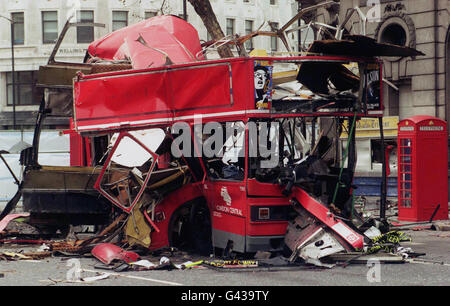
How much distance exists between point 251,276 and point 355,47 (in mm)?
3605

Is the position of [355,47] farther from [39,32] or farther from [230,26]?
[230,26]

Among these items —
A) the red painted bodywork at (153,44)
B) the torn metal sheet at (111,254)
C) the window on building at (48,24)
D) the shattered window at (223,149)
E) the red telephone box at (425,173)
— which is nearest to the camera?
the torn metal sheet at (111,254)

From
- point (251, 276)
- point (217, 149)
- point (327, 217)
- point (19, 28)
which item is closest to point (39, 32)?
point (19, 28)

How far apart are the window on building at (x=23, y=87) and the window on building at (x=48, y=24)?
2.36m

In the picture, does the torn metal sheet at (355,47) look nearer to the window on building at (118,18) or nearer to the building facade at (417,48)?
the building facade at (417,48)

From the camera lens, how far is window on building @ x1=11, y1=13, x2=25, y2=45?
50438mm

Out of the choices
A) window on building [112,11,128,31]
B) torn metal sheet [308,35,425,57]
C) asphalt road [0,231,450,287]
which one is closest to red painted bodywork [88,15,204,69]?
torn metal sheet [308,35,425,57]

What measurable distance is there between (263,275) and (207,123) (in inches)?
97.0

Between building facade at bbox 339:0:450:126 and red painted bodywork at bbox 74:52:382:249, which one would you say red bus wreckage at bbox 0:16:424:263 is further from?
building facade at bbox 339:0:450:126

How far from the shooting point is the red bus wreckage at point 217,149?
10688mm

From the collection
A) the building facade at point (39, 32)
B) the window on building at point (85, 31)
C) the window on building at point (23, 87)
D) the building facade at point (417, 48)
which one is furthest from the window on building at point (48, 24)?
the building facade at point (417, 48)

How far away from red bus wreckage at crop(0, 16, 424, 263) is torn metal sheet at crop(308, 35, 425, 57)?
20mm

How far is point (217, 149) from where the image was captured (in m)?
11.9

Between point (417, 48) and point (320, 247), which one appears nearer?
point (320, 247)
